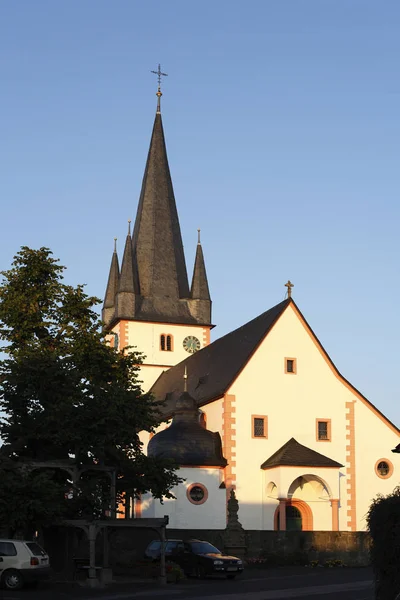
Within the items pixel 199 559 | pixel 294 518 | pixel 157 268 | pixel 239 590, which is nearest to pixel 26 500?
pixel 239 590

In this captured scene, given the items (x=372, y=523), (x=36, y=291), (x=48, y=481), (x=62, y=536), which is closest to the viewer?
(x=372, y=523)

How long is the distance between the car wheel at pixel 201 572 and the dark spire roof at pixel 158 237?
35083mm

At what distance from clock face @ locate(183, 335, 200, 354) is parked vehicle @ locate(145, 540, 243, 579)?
31158 millimetres

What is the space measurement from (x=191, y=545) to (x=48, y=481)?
692 centimetres

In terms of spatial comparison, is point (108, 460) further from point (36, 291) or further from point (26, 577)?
point (36, 291)

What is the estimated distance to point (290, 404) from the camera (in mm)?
45344

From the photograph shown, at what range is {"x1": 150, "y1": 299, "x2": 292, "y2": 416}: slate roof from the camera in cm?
4553

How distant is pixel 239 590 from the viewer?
24.3 metres

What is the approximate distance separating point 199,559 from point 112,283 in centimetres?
3984

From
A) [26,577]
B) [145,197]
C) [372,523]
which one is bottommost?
[26,577]

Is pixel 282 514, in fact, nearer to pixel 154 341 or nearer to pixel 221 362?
pixel 221 362

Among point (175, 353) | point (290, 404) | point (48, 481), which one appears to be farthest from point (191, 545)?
point (175, 353)

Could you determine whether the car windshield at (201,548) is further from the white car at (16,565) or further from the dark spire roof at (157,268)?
the dark spire roof at (157,268)

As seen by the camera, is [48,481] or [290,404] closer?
[48,481]
